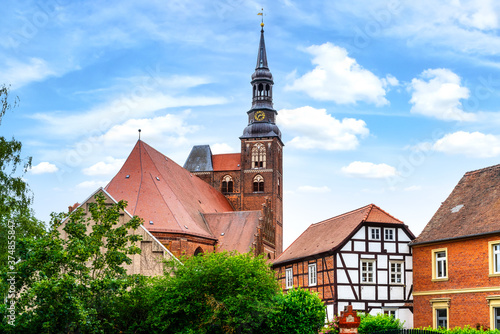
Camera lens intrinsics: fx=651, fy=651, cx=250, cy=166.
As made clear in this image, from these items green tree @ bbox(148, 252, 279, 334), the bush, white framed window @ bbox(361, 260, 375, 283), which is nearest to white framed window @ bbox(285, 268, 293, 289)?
white framed window @ bbox(361, 260, 375, 283)

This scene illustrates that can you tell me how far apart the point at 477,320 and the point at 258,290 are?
31.3ft

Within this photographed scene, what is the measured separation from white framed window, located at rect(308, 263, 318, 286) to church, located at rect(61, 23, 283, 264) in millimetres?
5378

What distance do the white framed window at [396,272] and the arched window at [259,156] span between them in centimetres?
3624

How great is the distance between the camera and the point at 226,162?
228ft

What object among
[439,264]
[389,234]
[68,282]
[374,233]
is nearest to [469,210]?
[439,264]

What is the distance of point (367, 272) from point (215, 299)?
414 inches

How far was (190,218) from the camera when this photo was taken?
47594 millimetres

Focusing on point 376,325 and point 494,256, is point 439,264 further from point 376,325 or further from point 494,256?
point 376,325

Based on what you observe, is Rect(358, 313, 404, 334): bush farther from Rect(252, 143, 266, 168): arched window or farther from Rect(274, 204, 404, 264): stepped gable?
Rect(252, 143, 266, 168): arched window

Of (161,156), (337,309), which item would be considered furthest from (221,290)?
(161,156)

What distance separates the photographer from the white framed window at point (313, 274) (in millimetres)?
32438

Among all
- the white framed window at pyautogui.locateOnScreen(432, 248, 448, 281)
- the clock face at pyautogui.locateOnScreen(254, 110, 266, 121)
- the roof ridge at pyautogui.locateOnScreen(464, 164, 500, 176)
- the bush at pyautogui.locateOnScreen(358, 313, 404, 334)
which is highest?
the clock face at pyautogui.locateOnScreen(254, 110, 266, 121)

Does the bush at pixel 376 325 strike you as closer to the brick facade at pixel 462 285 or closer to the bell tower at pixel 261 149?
the brick facade at pixel 462 285

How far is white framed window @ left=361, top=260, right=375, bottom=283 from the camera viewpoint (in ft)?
103
